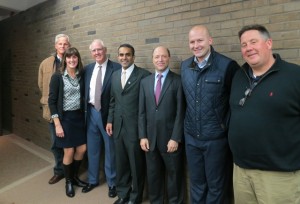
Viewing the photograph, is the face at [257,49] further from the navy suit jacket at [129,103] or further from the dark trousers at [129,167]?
the dark trousers at [129,167]

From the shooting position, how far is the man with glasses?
1440 mm

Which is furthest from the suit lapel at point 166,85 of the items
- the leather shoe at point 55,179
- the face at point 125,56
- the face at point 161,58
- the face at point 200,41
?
the leather shoe at point 55,179

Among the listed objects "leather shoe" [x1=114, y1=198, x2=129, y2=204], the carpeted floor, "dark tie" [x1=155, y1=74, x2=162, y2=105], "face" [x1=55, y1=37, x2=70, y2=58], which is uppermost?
"face" [x1=55, y1=37, x2=70, y2=58]

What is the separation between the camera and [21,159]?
405 centimetres

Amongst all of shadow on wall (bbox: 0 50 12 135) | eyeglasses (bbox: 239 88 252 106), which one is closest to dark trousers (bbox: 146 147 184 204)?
eyeglasses (bbox: 239 88 252 106)

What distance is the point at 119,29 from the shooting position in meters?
2.98

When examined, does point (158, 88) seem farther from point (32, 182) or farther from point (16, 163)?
point (16, 163)

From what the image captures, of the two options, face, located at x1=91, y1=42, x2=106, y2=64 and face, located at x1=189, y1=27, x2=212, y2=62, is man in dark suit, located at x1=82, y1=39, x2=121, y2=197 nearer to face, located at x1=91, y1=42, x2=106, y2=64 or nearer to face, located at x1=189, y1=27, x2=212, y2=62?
face, located at x1=91, y1=42, x2=106, y2=64

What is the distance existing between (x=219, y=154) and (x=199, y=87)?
54 centimetres

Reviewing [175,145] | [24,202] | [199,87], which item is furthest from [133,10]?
[24,202]

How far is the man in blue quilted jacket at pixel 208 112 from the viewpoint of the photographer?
186cm

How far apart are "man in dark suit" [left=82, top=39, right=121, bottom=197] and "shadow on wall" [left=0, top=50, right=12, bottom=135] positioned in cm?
356

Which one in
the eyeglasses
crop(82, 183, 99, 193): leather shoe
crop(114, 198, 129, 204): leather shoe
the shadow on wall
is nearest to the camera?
the eyeglasses

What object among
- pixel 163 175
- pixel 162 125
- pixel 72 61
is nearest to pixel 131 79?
pixel 162 125
